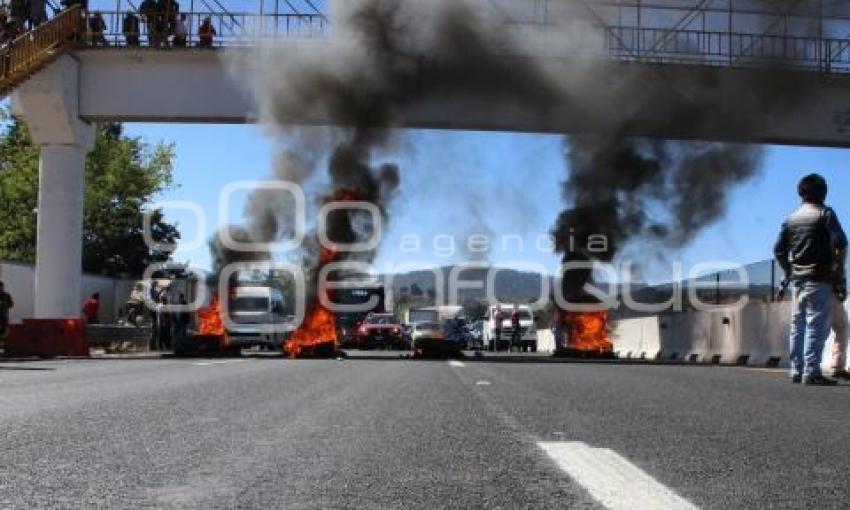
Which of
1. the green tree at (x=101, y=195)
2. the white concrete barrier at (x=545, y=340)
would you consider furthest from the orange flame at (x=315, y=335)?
the green tree at (x=101, y=195)

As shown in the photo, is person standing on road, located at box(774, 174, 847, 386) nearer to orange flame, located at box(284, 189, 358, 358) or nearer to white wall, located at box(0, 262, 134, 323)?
A: orange flame, located at box(284, 189, 358, 358)

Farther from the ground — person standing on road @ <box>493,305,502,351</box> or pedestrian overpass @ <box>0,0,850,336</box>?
pedestrian overpass @ <box>0,0,850,336</box>

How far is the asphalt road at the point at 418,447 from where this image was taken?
154 inches

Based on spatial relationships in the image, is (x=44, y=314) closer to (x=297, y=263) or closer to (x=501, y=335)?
(x=297, y=263)

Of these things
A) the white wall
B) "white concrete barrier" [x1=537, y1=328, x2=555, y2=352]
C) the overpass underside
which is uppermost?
the overpass underside

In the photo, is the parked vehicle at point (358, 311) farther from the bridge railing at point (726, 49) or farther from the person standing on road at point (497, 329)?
the bridge railing at point (726, 49)

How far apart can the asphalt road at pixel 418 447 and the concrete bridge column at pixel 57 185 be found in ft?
44.9

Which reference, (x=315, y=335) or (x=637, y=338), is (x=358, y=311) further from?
(x=315, y=335)

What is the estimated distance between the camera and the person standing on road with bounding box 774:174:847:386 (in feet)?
31.3

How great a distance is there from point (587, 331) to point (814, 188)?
1716cm

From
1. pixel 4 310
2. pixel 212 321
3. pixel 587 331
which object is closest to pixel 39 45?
pixel 4 310

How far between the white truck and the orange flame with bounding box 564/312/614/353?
13.6 metres

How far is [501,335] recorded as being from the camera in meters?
42.2

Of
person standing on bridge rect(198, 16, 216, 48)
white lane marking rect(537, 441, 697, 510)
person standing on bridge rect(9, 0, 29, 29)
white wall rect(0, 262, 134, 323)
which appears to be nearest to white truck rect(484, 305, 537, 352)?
white wall rect(0, 262, 134, 323)
